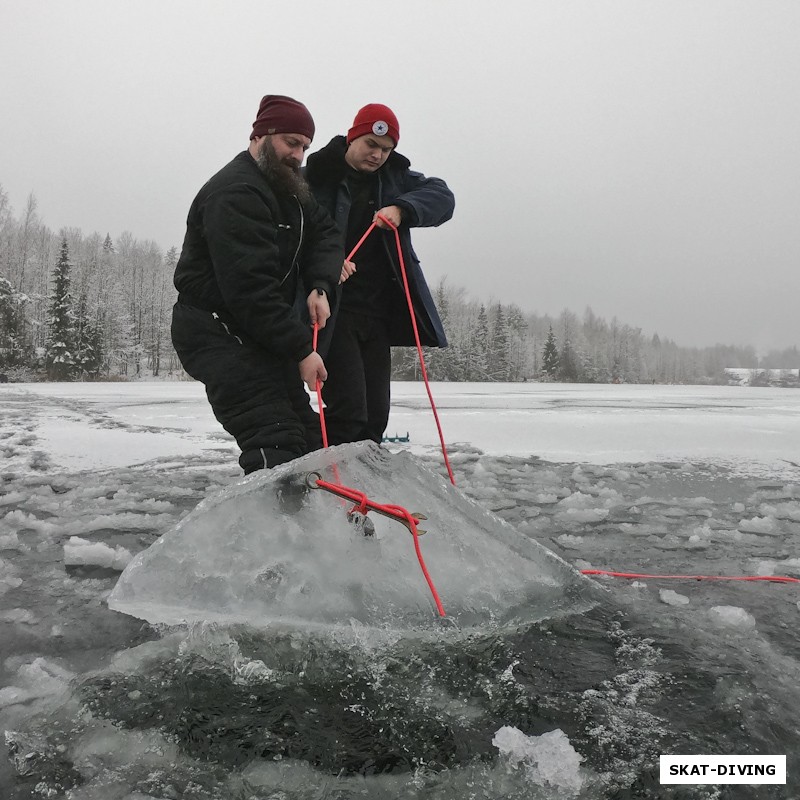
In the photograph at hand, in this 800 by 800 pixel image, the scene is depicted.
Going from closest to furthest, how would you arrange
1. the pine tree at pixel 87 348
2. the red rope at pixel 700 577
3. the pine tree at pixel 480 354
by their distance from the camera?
the red rope at pixel 700 577 < the pine tree at pixel 87 348 < the pine tree at pixel 480 354

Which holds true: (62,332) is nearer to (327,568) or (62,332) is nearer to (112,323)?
(112,323)

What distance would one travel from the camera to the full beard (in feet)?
8.18

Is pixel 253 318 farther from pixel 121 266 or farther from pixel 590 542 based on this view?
pixel 121 266

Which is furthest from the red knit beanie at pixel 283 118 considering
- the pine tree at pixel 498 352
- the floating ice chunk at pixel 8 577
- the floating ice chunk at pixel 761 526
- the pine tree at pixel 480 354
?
the pine tree at pixel 498 352

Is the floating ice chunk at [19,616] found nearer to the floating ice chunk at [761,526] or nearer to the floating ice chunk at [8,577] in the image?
the floating ice chunk at [8,577]

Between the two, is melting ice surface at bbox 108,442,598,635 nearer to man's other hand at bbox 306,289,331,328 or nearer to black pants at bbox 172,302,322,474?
black pants at bbox 172,302,322,474

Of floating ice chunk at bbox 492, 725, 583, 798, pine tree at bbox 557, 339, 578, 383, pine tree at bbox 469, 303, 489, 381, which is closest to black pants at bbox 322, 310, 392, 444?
floating ice chunk at bbox 492, 725, 583, 798

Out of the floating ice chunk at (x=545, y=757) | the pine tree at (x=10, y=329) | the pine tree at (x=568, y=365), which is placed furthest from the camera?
the pine tree at (x=568, y=365)

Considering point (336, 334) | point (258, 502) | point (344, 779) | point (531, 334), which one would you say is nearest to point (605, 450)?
point (336, 334)

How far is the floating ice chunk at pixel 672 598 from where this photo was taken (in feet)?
6.89

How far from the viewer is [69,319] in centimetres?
3731

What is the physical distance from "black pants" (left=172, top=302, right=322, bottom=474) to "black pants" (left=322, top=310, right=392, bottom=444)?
0.52 m

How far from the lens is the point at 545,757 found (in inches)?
48.7

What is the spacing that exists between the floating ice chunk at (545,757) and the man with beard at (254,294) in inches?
55.4
